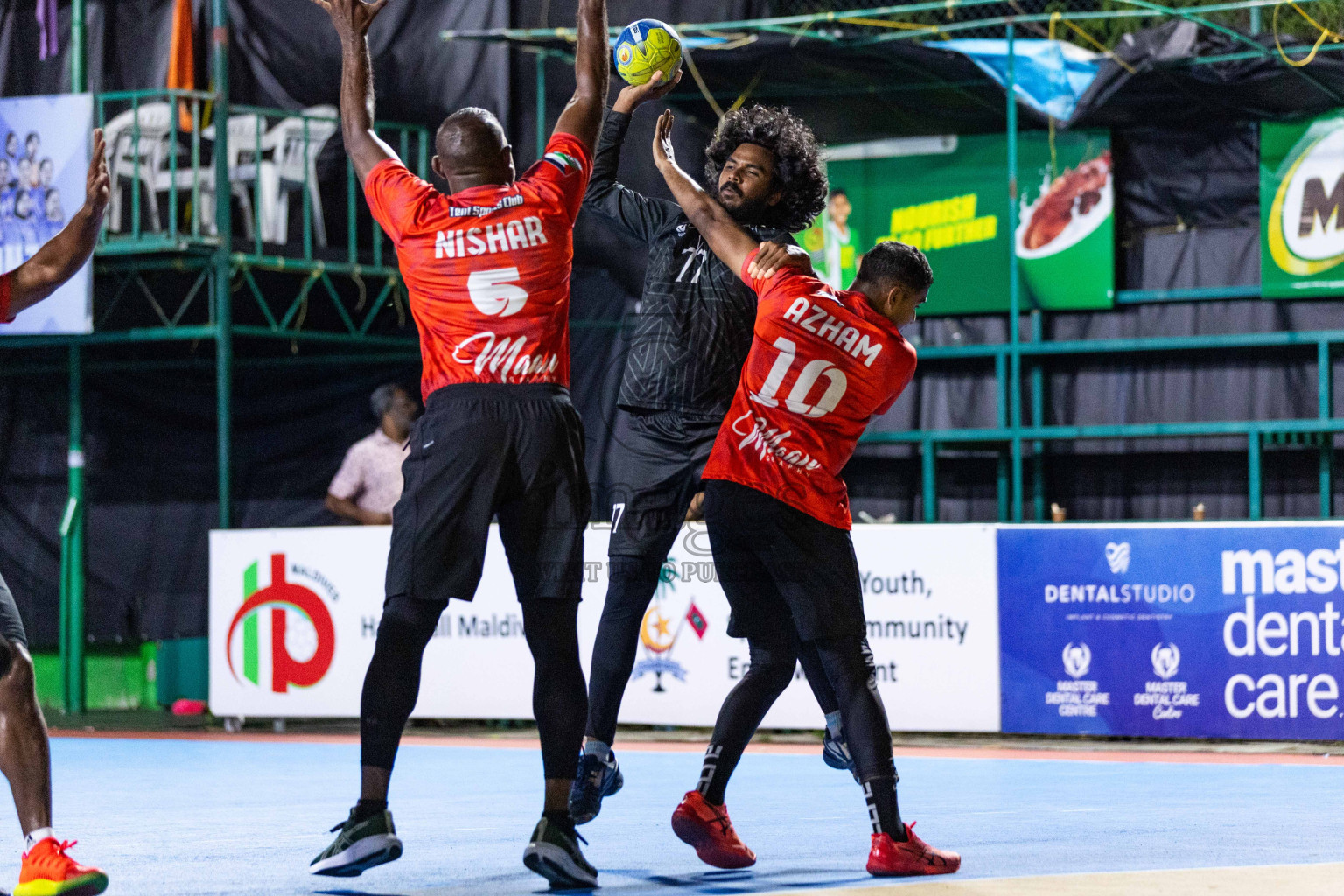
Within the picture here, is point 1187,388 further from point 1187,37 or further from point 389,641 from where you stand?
point 389,641

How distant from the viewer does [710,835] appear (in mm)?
5211

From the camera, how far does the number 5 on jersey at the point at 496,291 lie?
489 centimetres

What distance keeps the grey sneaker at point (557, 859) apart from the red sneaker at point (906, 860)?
840mm

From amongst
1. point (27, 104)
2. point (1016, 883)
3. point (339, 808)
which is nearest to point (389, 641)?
point (1016, 883)

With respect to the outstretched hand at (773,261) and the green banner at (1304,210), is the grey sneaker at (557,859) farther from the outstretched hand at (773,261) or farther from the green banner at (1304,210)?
the green banner at (1304,210)

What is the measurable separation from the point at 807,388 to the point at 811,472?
0.82 feet

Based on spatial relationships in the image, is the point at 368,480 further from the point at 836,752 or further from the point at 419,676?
the point at 419,676

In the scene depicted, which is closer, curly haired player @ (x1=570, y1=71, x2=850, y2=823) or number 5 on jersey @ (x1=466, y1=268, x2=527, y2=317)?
number 5 on jersey @ (x1=466, y1=268, x2=527, y2=317)

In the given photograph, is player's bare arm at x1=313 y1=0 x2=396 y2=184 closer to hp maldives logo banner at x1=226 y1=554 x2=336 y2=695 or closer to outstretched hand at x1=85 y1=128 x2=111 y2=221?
outstretched hand at x1=85 y1=128 x2=111 y2=221

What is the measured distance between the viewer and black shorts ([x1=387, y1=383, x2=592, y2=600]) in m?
4.80

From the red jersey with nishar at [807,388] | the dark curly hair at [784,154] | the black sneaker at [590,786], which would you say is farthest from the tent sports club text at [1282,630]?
the black sneaker at [590,786]

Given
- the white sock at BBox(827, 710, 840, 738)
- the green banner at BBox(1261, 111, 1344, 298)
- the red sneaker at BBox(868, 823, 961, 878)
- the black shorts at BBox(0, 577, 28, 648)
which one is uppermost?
the green banner at BBox(1261, 111, 1344, 298)

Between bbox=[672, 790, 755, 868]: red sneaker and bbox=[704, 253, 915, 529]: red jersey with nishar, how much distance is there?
965mm

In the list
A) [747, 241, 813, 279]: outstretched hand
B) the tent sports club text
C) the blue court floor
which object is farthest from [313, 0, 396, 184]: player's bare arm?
the tent sports club text
